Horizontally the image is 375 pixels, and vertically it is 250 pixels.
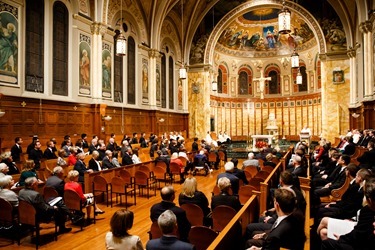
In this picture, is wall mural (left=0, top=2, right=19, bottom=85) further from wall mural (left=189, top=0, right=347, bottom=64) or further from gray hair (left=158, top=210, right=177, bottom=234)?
wall mural (left=189, top=0, right=347, bottom=64)

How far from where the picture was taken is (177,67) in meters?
23.0

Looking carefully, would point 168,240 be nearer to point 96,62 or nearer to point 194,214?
point 194,214

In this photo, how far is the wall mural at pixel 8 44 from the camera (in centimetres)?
963

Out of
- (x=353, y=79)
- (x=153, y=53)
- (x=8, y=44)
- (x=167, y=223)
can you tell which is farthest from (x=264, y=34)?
(x=167, y=223)

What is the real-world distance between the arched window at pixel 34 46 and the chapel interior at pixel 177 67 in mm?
40

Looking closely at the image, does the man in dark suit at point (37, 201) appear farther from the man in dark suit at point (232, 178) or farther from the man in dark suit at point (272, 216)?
the man in dark suit at point (272, 216)

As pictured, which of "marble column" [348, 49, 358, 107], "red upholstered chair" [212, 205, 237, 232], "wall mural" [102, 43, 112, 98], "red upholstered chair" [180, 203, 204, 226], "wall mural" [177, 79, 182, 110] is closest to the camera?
"red upholstered chair" [212, 205, 237, 232]

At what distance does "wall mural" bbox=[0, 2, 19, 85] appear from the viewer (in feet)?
31.6

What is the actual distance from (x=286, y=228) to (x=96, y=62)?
1296cm

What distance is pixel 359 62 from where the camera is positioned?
1656cm

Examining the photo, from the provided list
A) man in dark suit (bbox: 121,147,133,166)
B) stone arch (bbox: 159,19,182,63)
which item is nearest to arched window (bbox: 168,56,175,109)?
stone arch (bbox: 159,19,182,63)

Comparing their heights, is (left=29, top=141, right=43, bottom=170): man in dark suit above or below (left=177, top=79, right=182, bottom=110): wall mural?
below

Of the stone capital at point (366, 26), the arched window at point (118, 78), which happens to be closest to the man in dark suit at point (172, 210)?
the arched window at point (118, 78)

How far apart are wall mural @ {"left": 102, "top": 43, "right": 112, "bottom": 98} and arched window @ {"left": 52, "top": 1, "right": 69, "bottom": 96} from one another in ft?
7.25
